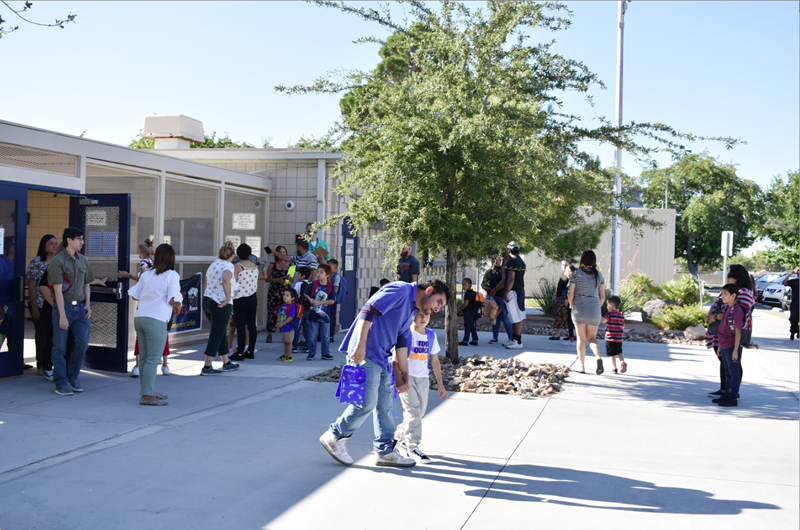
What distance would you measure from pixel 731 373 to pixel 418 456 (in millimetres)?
4293

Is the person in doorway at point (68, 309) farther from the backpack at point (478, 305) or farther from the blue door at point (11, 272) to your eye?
the backpack at point (478, 305)

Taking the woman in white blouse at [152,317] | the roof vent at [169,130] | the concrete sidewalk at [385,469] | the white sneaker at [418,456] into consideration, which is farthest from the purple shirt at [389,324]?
the roof vent at [169,130]

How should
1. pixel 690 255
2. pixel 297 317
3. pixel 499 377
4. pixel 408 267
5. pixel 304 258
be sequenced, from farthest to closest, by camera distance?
1. pixel 690 255
2. pixel 408 267
3. pixel 304 258
4. pixel 297 317
5. pixel 499 377

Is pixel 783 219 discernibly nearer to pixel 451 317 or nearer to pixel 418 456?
pixel 451 317

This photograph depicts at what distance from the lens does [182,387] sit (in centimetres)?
802

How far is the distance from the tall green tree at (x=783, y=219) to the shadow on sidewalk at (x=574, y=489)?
36.3m

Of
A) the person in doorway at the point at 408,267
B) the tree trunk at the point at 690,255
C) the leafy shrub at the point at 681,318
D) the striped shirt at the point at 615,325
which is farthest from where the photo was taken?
the tree trunk at the point at 690,255

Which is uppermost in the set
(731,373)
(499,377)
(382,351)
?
(382,351)

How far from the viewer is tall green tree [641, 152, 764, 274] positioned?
43.1 metres

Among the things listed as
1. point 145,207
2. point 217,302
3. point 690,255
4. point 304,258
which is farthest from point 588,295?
point 690,255

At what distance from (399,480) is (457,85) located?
5.32m

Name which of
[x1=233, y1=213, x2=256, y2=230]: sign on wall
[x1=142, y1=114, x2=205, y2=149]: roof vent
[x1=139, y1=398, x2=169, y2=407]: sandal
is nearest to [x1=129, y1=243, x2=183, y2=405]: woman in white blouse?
[x1=139, y1=398, x2=169, y2=407]: sandal

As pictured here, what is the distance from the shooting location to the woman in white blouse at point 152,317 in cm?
695

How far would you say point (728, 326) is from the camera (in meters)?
7.54
